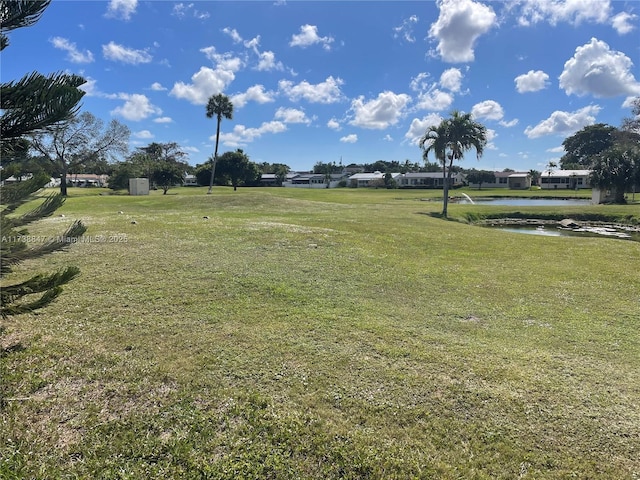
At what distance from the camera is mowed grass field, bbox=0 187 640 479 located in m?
3.21

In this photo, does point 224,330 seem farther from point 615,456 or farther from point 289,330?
point 615,456

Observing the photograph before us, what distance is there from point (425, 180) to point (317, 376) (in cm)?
8318

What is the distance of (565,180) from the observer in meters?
72.7

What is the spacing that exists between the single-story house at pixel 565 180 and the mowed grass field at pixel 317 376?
74.5m

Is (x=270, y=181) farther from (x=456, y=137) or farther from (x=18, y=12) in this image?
(x=18, y=12)

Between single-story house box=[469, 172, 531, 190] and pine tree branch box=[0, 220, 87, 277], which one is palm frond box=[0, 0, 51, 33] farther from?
single-story house box=[469, 172, 531, 190]

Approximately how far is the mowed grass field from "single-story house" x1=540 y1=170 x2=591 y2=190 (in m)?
74.5

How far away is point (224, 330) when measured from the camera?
557 centimetres

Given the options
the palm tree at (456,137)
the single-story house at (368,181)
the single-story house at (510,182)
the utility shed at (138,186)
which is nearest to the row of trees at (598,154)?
the palm tree at (456,137)

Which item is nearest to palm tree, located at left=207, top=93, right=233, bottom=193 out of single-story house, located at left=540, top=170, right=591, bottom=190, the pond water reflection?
the pond water reflection

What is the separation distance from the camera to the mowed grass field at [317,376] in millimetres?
3213

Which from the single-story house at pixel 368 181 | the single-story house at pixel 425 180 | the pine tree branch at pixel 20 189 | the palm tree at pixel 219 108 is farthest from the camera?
the single-story house at pixel 368 181

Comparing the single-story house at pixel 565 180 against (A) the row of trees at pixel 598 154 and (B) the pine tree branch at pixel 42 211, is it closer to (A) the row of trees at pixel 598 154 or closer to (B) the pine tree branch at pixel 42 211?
(A) the row of trees at pixel 598 154

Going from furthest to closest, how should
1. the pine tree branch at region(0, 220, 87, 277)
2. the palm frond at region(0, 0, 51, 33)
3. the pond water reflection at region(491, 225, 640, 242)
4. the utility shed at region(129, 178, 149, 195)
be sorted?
the utility shed at region(129, 178, 149, 195)
the pond water reflection at region(491, 225, 640, 242)
the pine tree branch at region(0, 220, 87, 277)
the palm frond at region(0, 0, 51, 33)
